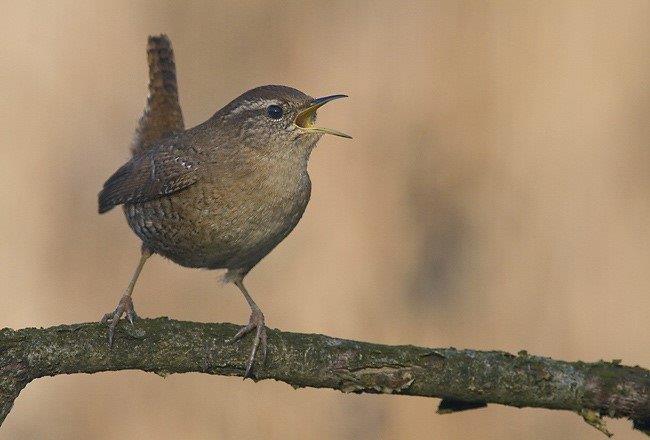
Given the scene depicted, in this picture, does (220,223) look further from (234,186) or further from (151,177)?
(151,177)

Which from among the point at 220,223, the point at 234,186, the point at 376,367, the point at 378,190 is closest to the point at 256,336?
the point at 376,367

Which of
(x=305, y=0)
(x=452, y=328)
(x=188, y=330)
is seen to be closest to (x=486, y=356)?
(x=188, y=330)

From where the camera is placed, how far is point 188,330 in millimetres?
2887

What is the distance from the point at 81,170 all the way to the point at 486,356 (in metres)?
3.56

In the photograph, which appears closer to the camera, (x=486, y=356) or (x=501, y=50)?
(x=486, y=356)

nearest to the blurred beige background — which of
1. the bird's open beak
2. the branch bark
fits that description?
the bird's open beak

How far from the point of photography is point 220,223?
3441mm

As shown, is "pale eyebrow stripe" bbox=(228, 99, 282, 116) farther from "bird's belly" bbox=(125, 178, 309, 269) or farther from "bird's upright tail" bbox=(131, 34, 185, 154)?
"bird's upright tail" bbox=(131, 34, 185, 154)

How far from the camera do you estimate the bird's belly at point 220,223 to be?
11.3 ft

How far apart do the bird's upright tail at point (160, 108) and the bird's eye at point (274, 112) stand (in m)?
0.99

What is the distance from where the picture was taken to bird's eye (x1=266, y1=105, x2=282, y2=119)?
365cm

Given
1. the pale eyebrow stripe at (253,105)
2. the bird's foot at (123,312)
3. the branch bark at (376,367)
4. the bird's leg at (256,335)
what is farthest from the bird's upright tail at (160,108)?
the branch bark at (376,367)

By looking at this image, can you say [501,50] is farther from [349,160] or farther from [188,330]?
[188,330]

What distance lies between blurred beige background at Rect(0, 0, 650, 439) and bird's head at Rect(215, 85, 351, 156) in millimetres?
2164
